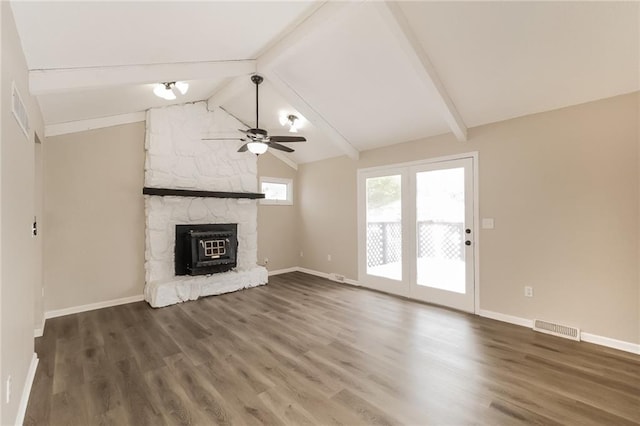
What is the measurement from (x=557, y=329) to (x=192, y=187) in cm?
538

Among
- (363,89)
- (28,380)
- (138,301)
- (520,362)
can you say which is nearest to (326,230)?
(363,89)

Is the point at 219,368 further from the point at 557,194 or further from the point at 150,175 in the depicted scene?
the point at 557,194

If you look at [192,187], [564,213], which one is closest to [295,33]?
[192,187]

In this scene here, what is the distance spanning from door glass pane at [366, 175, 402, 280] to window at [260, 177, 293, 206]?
82.8 inches

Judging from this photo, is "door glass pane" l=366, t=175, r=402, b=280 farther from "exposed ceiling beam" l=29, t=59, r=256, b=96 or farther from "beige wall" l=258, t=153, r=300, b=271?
"exposed ceiling beam" l=29, t=59, r=256, b=96

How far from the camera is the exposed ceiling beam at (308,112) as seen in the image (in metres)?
3.82

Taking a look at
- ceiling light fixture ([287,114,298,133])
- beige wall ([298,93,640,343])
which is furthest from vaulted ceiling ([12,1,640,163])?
ceiling light fixture ([287,114,298,133])

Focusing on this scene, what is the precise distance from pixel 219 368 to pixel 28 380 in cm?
140

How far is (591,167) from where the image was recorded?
2883 mm

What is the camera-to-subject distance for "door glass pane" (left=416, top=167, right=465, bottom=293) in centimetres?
390

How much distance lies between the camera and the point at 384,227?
15.8 feet

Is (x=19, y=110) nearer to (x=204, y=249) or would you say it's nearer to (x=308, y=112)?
(x=204, y=249)

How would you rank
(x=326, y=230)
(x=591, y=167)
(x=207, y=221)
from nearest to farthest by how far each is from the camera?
(x=591, y=167)
(x=207, y=221)
(x=326, y=230)

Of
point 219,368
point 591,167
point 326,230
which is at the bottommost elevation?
point 219,368
